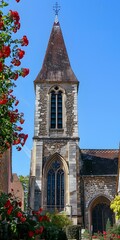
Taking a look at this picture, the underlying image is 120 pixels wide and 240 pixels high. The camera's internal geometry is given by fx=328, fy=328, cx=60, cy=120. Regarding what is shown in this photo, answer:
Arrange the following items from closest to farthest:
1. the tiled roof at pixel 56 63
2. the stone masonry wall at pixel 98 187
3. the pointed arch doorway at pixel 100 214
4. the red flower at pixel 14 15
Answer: the red flower at pixel 14 15 → the stone masonry wall at pixel 98 187 → the pointed arch doorway at pixel 100 214 → the tiled roof at pixel 56 63

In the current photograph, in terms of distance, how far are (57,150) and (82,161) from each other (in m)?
3.16

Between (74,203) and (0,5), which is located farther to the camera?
(74,203)

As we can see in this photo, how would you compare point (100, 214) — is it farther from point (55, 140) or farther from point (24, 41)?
point (24, 41)

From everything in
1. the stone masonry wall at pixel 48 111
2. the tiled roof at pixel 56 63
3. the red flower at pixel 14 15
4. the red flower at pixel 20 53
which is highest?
the tiled roof at pixel 56 63

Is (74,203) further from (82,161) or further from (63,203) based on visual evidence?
(82,161)

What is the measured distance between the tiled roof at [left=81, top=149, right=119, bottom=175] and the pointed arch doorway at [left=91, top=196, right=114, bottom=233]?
2.27 meters

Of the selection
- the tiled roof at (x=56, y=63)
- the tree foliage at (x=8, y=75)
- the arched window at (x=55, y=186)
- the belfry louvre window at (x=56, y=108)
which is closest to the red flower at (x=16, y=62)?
the tree foliage at (x=8, y=75)

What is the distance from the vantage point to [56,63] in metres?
30.5

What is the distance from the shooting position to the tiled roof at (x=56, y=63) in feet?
94.7

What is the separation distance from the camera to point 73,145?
25.7 m

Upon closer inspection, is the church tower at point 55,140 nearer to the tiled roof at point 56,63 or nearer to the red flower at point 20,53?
the tiled roof at point 56,63

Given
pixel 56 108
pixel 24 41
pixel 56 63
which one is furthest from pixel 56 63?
pixel 24 41

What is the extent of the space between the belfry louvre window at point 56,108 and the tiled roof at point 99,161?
12.8 feet

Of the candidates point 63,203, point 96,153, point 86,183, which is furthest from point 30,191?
point 96,153
